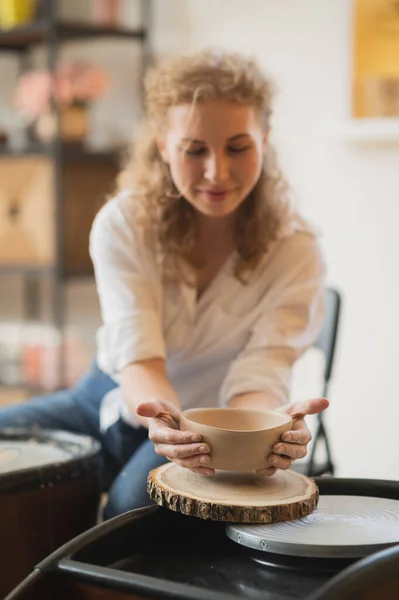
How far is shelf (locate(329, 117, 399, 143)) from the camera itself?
9.02 ft

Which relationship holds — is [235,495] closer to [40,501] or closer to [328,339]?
[40,501]

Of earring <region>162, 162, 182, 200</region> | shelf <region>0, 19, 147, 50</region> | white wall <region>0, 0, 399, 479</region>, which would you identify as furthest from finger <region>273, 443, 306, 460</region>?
shelf <region>0, 19, 147, 50</region>

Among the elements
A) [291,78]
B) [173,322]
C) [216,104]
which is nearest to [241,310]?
[173,322]

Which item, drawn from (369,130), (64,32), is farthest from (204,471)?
(64,32)

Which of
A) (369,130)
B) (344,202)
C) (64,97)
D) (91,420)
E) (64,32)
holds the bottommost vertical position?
(91,420)

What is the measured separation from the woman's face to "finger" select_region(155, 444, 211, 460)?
1.60 feet

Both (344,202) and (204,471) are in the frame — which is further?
(344,202)

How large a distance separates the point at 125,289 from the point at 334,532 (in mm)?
695

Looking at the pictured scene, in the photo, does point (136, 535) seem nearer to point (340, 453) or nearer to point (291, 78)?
point (340, 453)

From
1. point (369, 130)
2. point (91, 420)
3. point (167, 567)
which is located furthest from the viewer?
point (369, 130)

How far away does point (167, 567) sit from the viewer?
3.65 feet

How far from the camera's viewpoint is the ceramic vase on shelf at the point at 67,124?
3.05 metres

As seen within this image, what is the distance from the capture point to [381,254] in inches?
112

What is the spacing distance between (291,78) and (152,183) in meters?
1.35
